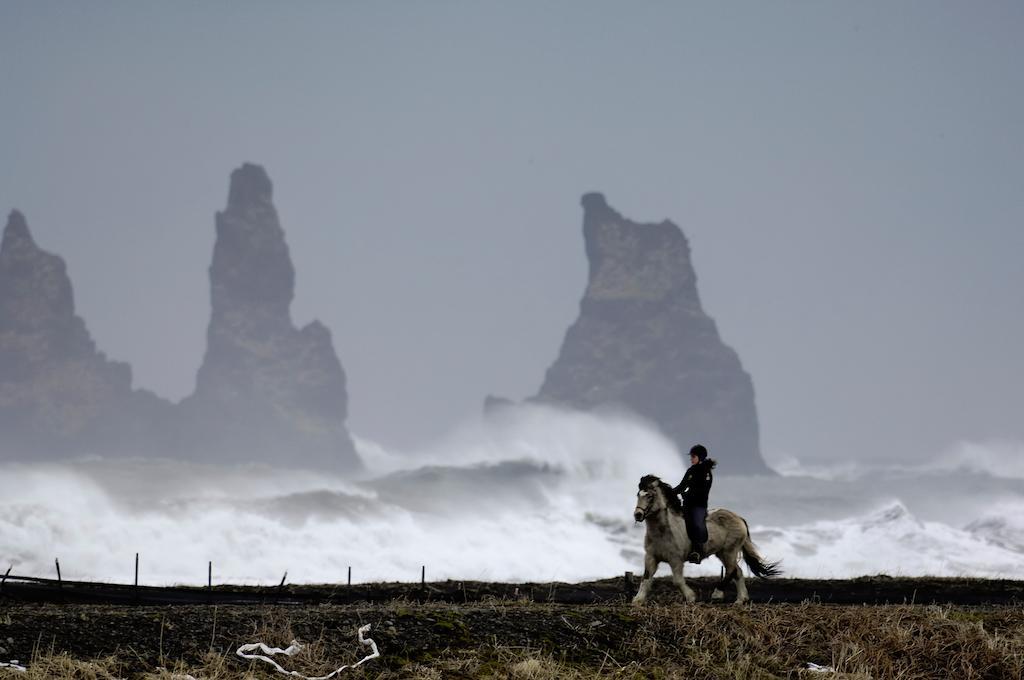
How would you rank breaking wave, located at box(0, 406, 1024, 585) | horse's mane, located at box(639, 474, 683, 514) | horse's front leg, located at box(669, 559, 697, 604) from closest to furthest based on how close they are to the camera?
horse's front leg, located at box(669, 559, 697, 604) → horse's mane, located at box(639, 474, 683, 514) → breaking wave, located at box(0, 406, 1024, 585)

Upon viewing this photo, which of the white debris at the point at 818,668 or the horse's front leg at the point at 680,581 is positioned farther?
the horse's front leg at the point at 680,581

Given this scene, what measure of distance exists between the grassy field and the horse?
1426mm

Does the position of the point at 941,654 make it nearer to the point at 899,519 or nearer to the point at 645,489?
the point at 645,489

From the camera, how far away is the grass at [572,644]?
536 inches

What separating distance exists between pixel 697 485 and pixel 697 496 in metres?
0.16

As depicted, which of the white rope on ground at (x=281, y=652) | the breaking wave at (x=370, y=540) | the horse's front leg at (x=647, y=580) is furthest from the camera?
the breaking wave at (x=370, y=540)

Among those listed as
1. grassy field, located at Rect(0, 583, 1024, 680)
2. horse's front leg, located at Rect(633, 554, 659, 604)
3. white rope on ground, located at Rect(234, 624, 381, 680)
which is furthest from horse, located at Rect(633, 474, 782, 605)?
white rope on ground, located at Rect(234, 624, 381, 680)

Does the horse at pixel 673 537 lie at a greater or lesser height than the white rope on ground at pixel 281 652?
greater

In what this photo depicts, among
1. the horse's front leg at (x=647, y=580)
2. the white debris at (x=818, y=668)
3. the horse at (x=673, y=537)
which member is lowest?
the white debris at (x=818, y=668)

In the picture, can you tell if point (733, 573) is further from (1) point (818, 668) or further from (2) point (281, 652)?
(2) point (281, 652)

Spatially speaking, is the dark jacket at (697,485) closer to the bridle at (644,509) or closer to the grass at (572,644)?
the bridle at (644,509)

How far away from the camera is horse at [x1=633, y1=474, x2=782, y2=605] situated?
62.4 ft

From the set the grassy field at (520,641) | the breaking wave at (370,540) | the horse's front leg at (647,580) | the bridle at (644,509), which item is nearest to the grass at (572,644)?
the grassy field at (520,641)

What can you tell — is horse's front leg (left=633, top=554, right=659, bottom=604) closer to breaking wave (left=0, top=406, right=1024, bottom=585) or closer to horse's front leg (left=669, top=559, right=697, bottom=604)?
horse's front leg (left=669, top=559, right=697, bottom=604)
